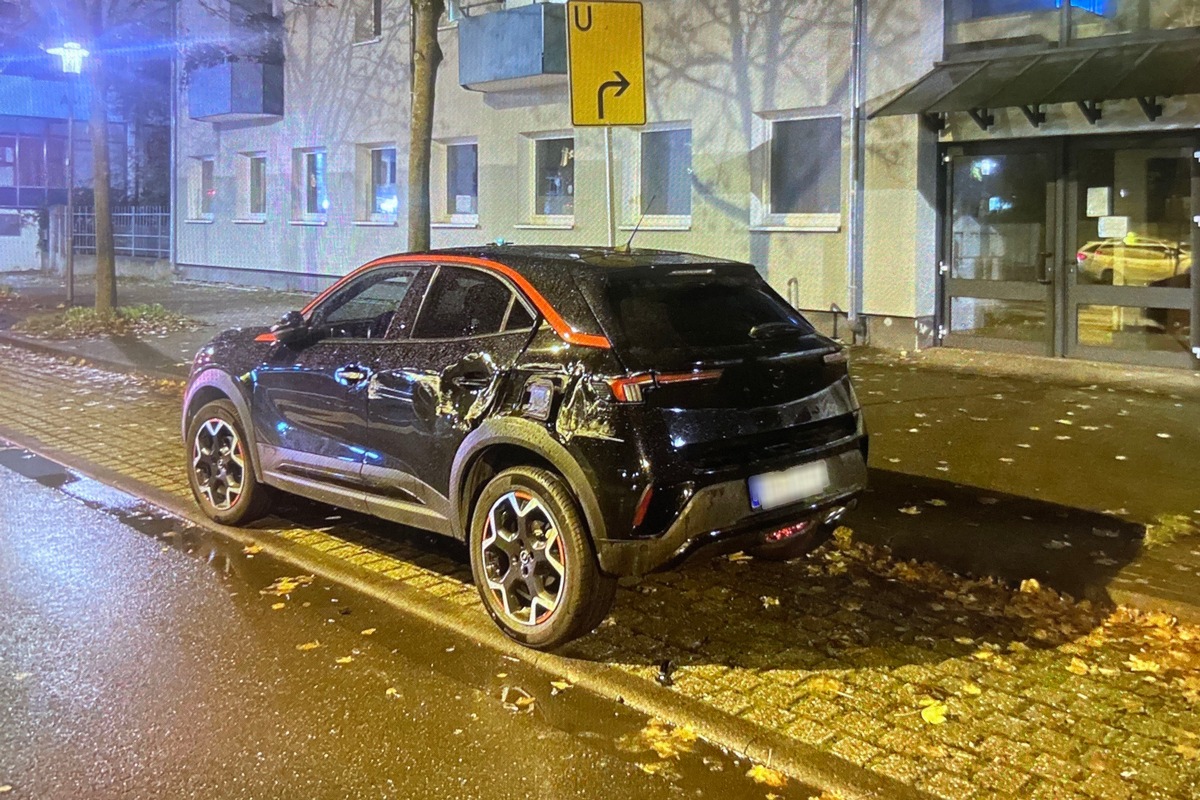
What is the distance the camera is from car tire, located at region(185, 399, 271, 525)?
656 centimetres

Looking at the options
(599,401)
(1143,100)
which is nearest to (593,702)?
(599,401)

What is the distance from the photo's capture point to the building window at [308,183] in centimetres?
2234

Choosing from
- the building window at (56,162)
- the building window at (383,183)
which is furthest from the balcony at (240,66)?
the building window at (56,162)

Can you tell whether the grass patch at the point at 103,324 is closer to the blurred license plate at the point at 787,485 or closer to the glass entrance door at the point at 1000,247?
the glass entrance door at the point at 1000,247

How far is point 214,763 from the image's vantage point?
3770 millimetres

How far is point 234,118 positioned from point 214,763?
22392 millimetres

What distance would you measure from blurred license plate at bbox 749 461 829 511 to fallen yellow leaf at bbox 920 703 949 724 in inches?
40.6

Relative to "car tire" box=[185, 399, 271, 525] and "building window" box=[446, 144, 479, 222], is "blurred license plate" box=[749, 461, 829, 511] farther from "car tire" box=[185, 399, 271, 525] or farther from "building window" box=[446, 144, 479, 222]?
"building window" box=[446, 144, 479, 222]

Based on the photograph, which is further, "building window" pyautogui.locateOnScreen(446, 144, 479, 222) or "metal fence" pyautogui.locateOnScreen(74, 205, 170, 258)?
"metal fence" pyautogui.locateOnScreen(74, 205, 170, 258)

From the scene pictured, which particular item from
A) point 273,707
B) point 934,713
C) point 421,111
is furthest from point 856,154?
point 273,707

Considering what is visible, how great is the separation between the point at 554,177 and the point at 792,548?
42.5 feet

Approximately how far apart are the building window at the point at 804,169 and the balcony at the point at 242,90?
12374 mm

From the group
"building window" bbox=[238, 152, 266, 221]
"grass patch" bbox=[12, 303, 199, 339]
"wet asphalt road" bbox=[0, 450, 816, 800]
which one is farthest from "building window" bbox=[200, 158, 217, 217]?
"wet asphalt road" bbox=[0, 450, 816, 800]

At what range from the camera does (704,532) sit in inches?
177
